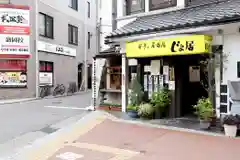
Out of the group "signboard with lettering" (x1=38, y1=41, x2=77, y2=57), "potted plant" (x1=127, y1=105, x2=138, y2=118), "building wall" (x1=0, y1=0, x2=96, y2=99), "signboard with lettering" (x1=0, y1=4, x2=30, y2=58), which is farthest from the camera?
"signboard with lettering" (x1=38, y1=41, x2=77, y2=57)

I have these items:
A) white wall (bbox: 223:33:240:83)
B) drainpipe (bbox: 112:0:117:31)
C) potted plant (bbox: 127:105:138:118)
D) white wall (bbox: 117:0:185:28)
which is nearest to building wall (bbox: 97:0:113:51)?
drainpipe (bbox: 112:0:117:31)

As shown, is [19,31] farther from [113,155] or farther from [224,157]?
[224,157]

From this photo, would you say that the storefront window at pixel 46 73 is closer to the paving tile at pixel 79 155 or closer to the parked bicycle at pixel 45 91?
the parked bicycle at pixel 45 91

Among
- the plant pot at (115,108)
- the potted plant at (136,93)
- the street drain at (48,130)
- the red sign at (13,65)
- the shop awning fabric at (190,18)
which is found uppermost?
the shop awning fabric at (190,18)

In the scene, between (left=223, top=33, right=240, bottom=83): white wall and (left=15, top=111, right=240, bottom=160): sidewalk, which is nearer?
(left=15, top=111, right=240, bottom=160): sidewalk

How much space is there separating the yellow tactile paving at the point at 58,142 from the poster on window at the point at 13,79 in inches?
435

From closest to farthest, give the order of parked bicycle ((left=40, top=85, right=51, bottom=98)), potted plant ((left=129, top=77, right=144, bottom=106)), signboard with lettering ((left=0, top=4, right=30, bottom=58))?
potted plant ((left=129, top=77, right=144, bottom=106)), signboard with lettering ((left=0, top=4, right=30, bottom=58)), parked bicycle ((left=40, top=85, right=51, bottom=98))

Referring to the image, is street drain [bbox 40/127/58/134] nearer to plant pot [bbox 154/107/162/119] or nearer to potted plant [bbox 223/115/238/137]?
plant pot [bbox 154/107/162/119]

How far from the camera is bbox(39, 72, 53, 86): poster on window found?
71.9ft

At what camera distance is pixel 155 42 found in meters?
9.90

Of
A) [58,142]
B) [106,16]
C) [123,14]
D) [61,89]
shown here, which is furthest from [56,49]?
[58,142]

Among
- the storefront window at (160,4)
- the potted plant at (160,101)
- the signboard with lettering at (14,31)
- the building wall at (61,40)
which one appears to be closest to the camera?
the potted plant at (160,101)

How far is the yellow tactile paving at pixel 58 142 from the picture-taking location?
6.76 metres

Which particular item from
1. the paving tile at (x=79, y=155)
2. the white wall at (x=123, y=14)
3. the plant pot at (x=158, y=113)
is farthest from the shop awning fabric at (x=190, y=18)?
the paving tile at (x=79, y=155)
